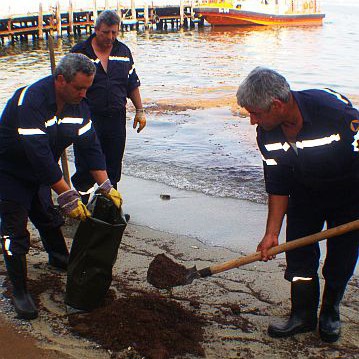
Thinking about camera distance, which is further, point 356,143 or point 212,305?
point 212,305

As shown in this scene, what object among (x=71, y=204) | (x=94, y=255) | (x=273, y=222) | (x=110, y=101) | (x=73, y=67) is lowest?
(x=94, y=255)

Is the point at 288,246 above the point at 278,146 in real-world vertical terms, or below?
below

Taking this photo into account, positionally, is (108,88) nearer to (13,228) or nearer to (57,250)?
(57,250)

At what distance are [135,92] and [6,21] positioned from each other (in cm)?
2988

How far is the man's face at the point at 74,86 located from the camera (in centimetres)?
363

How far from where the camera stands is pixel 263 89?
3.07 metres

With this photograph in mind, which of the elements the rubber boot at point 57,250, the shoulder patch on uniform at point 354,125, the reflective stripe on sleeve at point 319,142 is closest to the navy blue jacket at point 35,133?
the rubber boot at point 57,250

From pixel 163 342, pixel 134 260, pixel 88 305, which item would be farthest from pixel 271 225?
pixel 134 260

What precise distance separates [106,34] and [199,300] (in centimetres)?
263

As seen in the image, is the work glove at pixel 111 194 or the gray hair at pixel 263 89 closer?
the gray hair at pixel 263 89

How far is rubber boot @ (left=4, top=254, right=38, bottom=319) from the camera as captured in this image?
3836 mm

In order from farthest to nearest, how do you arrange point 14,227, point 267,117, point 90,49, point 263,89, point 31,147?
1. point 90,49
2. point 14,227
3. point 31,147
4. point 267,117
5. point 263,89

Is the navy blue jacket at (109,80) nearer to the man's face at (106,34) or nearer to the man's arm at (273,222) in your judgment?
the man's face at (106,34)

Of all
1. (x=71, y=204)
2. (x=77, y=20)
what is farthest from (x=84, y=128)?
(x=77, y=20)
